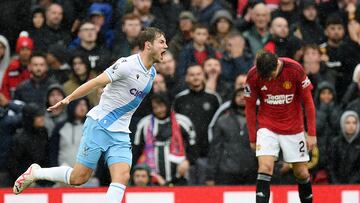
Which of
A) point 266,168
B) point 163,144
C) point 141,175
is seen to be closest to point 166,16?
point 163,144

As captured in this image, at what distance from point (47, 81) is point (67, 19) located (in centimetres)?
195

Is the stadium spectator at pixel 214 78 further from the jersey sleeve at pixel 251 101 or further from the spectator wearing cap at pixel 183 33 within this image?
the jersey sleeve at pixel 251 101

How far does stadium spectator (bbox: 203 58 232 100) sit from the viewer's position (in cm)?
1568

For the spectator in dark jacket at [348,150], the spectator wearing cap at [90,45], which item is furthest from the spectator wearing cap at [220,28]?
the spectator in dark jacket at [348,150]

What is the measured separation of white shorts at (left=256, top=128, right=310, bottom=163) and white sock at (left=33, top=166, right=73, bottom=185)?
2.36 metres

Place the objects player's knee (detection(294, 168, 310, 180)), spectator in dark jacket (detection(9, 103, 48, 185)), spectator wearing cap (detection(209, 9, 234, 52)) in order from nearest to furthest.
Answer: player's knee (detection(294, 168, 310, 180)), spectator in dark jacket (detection(9, 103, 48, 185)), spectator wearing cap (detection(209, 9, 234, 52))

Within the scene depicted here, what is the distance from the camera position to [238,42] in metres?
16.2

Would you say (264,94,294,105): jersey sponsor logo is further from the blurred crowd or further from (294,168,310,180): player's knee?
the blurred crowd

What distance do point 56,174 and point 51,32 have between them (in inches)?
207

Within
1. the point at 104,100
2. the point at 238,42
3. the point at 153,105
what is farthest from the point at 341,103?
the point at 104,100

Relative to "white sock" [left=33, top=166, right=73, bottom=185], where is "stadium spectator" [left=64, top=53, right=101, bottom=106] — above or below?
above

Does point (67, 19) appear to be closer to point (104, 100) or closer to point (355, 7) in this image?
point (355, 7)

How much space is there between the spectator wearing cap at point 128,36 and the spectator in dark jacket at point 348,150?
11.1ft

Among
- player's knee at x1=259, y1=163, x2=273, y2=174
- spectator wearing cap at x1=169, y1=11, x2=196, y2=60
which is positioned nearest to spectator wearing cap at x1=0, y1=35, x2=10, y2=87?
spectator wearing cap at x1=169, y1=11, x2=196, y2=60
